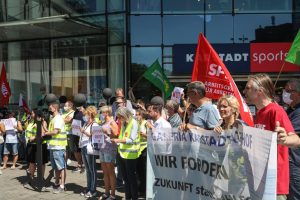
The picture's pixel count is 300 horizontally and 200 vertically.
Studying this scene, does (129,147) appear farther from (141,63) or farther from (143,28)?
(143,28)

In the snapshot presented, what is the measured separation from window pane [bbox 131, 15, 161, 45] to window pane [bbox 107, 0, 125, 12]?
56cm

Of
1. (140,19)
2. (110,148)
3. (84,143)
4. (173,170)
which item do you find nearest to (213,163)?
(173,170)

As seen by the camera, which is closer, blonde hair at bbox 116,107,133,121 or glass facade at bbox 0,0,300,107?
blonde hair at bbox 116,107,133,121

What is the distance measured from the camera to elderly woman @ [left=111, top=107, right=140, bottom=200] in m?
7.39

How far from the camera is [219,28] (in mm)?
16234

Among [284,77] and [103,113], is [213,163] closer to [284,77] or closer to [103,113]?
[103,113]

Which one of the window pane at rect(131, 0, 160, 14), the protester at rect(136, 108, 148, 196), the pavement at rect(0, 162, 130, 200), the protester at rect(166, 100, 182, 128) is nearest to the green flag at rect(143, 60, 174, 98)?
the protester at rect(136, 108, 148, 196)

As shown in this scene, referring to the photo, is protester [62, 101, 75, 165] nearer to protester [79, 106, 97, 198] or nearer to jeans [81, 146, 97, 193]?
protester [79, 106, 97, 198]

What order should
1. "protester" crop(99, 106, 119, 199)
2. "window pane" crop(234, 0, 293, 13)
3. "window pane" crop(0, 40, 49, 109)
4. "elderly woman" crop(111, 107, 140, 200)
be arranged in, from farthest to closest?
"window pane" crop(0, 40, 49, 109) → "window pane" crop(234, 0, 293, 13) → "protester" crop(99, 106, 119, 199) → "elderly woman" crop(111, 107, 140, 200)

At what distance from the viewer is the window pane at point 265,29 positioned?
1605 centimetres

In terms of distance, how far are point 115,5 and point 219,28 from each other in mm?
3897

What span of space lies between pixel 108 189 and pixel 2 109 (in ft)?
22.5

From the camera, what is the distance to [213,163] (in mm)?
4133

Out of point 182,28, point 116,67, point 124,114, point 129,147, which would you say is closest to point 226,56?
point 182,28
